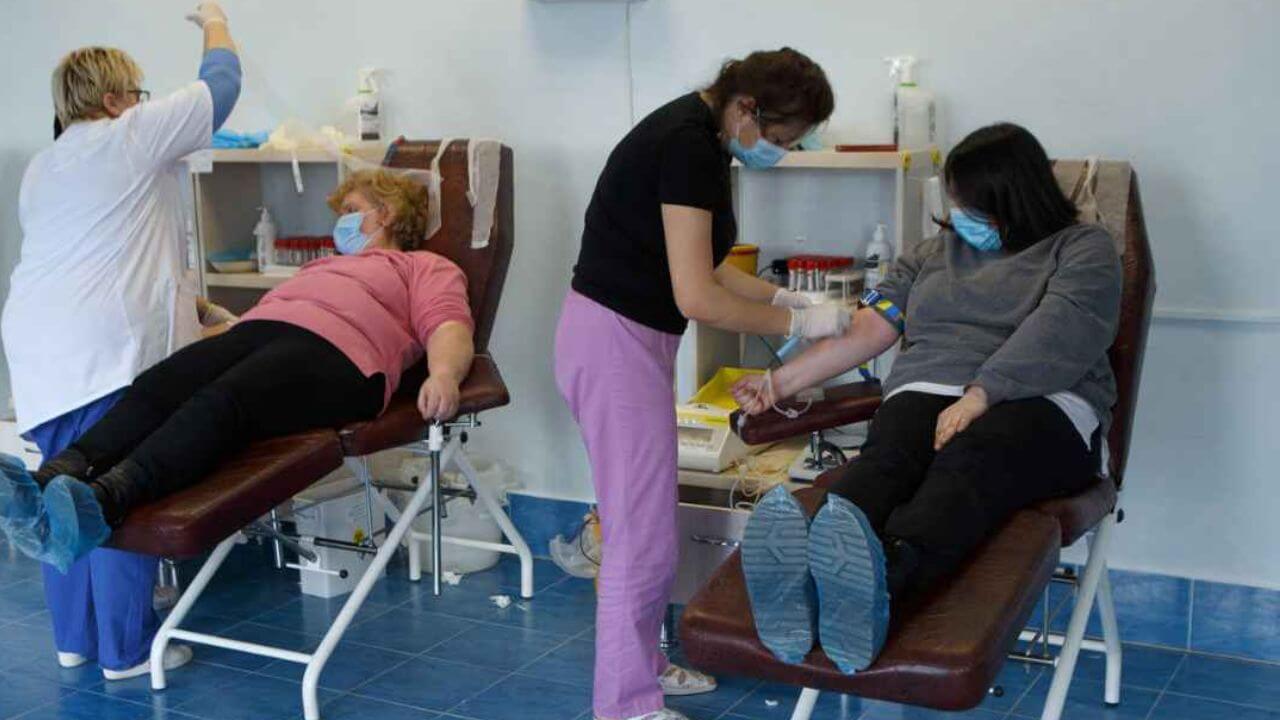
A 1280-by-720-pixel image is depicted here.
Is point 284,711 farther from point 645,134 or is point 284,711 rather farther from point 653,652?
point 645,134

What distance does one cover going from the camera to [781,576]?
180 centimetres

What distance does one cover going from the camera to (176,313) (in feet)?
9.86

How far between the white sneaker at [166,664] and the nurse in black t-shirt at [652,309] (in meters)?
1.05

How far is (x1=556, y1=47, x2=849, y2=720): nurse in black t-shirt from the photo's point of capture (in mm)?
2260

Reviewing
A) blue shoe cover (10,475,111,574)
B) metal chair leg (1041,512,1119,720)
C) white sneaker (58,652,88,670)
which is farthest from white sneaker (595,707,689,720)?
white sneaker (58,652,88,670)

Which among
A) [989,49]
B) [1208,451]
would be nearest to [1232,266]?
[1208,451]

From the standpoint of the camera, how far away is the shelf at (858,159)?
9.46 ft

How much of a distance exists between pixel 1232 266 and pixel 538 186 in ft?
5.50

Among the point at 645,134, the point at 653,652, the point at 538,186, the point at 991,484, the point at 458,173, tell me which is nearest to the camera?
the point at 991,484

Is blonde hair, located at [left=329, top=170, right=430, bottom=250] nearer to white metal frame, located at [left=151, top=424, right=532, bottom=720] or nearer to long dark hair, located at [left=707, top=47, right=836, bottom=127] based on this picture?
white metal frame, located at [left=151, top=424, right=532, bottom=720]

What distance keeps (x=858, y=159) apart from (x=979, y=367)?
0.65 meters

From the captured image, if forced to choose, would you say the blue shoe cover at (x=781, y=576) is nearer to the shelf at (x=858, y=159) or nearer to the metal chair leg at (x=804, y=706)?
the metal chair leg at (x=804, y=706)

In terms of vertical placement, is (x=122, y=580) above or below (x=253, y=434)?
below

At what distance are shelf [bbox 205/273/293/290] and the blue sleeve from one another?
2.28 ft
